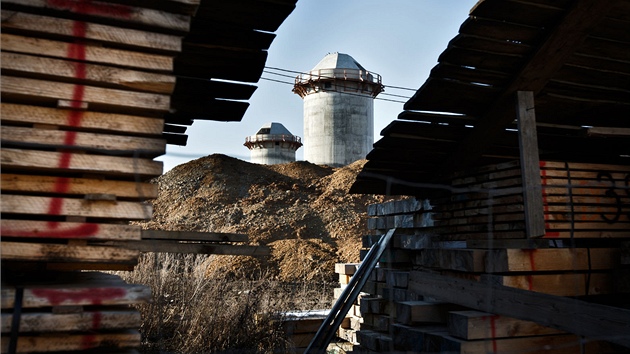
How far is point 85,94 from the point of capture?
352cm

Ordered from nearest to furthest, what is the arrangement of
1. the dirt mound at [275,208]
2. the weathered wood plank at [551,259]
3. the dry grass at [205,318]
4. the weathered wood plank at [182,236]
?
the weathered wood plank at [551,259] < the weathered wood plank at [182,236] < the dry grass at [205,318] < the dirt mound at [275,208]

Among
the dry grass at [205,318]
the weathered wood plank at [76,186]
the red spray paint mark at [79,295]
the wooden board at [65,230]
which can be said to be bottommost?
the dry grass at [205,318]

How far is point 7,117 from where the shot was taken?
132 inches

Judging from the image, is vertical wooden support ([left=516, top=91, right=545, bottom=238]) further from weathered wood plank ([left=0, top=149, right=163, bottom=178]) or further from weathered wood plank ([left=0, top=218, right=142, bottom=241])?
weathered wood plank ([left=0, top=218, right=142, bottom=241])

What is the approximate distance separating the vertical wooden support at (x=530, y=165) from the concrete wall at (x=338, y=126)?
26.8 m

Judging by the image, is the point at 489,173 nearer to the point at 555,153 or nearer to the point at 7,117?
the point at 555,153

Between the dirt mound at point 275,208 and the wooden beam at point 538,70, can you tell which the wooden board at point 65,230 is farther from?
the dirt mound at point 275,208

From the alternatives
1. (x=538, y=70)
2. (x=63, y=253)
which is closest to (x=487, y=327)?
(x=538, y=70)

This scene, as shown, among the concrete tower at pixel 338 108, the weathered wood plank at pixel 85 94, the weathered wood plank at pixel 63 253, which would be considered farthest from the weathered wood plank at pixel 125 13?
the concrete tower at pixel 338 108

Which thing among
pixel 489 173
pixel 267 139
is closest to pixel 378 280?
pixel 489 173

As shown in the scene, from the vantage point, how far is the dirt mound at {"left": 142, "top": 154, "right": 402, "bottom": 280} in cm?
2019

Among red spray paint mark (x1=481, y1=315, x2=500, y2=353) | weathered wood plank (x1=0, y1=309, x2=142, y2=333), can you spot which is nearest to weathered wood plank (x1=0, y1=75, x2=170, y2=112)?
weathered wood plank (x1=0, y1=309, x2=142, y2=333)

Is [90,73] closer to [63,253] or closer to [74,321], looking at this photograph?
[63,253]

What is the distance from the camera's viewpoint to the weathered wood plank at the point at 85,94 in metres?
3.38
